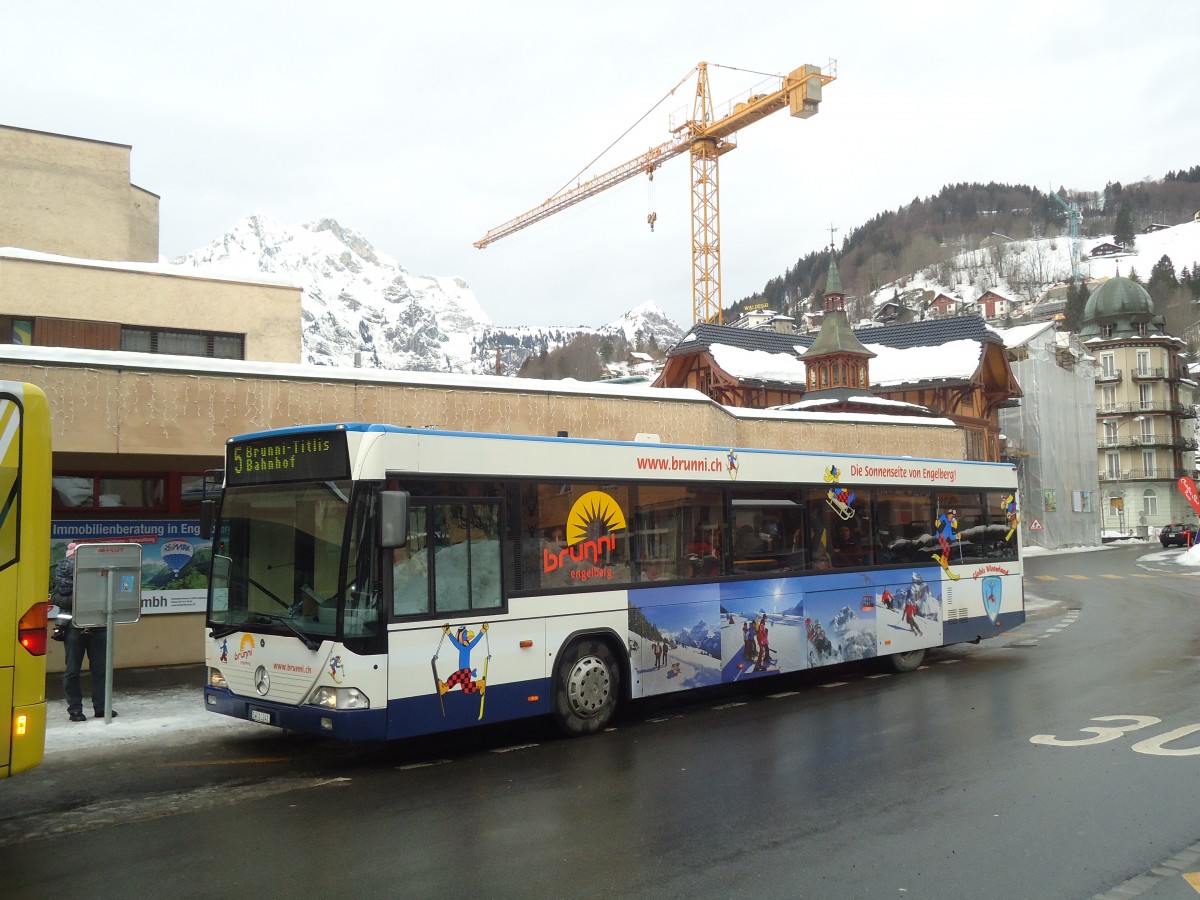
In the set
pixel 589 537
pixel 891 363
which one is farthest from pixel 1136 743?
pixel 891 363

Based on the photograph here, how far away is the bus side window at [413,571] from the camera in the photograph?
26.9ft

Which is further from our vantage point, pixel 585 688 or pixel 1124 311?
pixel 1124 311

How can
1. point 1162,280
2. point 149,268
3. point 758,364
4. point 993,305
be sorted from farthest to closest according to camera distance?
point 993,305 → point 1162,280 → point 758,364 → point 149,268

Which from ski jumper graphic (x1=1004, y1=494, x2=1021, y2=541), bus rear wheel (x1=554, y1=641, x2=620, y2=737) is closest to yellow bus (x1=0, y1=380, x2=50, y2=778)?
bus rear wheel (x1=554, y1=641, x2=620, y2=737)

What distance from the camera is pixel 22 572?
622 cm

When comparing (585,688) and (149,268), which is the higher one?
(149,268)

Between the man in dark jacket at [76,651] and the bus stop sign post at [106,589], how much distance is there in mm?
167

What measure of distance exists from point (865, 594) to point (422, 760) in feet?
21.1

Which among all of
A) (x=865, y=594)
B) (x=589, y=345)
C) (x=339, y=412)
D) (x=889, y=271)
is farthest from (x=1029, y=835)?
(x=889, y=271)

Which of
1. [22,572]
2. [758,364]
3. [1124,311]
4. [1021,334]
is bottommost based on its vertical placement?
[22,572]

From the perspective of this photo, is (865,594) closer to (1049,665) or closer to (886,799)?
(1049,665)

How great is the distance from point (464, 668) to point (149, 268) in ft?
39.5

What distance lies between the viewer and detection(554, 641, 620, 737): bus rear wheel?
9.52 m

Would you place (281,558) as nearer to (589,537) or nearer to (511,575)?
(511,575)
